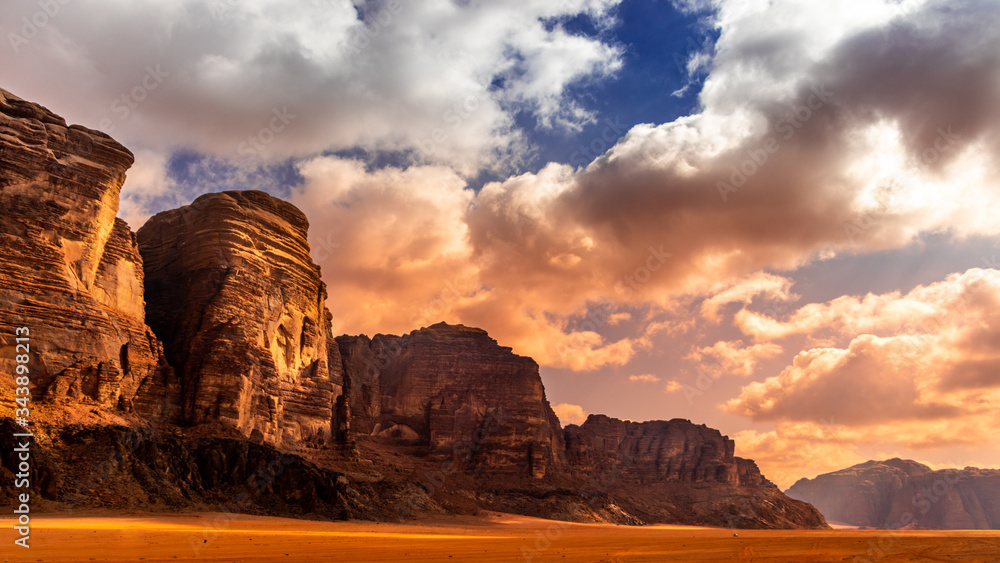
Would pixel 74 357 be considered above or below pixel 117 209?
below

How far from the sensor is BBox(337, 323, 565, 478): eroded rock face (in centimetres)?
12325

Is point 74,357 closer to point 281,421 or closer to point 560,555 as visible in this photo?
point 281,421

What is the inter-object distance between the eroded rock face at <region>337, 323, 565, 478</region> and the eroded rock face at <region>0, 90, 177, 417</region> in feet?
195

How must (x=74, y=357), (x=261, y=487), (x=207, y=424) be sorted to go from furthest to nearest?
(x=207, y=424) < (x=261, y=487) < (x=74, y=357)

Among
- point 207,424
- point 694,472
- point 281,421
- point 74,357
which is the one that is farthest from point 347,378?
point 694,472

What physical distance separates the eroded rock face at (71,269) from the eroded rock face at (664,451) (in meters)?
116

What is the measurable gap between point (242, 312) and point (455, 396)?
214 feet

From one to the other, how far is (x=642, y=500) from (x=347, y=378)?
6902 centimetres

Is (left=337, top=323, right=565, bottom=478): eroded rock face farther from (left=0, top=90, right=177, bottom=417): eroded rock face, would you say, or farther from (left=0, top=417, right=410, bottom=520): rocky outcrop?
(left=0, top=90, right=177, bottom=417): eroded rock face

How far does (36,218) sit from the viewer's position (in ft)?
182

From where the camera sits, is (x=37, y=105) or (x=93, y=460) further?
(x=37, y=105)

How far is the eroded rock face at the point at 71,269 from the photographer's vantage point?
52562 mm

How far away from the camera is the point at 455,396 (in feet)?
434

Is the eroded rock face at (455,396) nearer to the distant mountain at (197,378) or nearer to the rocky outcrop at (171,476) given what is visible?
the distant mountain at (197,378)
